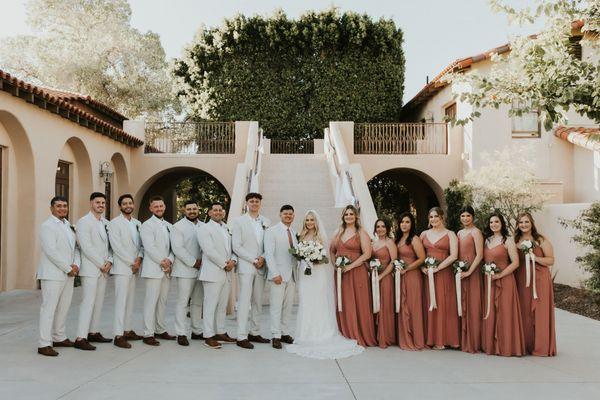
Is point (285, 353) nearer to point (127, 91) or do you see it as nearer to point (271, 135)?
point (271, 135)

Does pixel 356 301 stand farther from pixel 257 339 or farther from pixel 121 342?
pixel 121 342

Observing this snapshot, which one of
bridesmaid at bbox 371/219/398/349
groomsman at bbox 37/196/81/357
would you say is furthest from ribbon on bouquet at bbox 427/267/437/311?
groomsman at bbox 37/196/81/357

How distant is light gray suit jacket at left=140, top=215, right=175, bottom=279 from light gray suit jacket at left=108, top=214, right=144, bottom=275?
0.17m

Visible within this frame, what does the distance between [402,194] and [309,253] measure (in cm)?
1848

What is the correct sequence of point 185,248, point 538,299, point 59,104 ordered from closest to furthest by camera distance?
point 538,299 → point 185,248 → point 59,104

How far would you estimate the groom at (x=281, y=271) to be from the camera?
728 centimetres

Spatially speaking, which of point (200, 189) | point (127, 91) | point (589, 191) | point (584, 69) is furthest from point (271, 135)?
point (584, 69)

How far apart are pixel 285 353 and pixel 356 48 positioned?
1902 centimetres

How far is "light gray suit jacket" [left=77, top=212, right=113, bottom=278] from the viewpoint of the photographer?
23.0 ft

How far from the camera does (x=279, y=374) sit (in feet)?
19.4

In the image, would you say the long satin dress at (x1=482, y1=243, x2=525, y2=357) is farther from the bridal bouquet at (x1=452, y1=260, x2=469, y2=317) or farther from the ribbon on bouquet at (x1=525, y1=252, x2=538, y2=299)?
the bridal bouquet at (x1=452, y1=260, x2=469, y2=317)

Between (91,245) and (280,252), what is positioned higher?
(91,245)

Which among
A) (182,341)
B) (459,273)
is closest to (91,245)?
(182,341)

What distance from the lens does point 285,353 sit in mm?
6859
